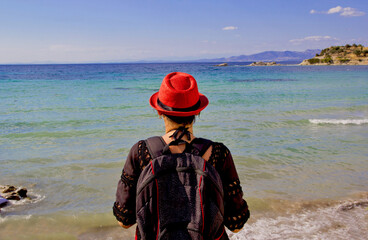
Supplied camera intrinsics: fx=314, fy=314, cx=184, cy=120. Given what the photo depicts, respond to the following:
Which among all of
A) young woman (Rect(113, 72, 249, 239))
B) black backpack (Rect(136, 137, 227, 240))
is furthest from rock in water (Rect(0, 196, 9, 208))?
black backpack (Rect(136, 137, 227, 240))

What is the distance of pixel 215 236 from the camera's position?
1.75m

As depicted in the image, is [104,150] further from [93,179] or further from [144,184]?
[144,184]

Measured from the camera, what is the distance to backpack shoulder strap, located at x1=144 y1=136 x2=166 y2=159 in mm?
1757

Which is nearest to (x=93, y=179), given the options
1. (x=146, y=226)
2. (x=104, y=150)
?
(x=104, y=150)

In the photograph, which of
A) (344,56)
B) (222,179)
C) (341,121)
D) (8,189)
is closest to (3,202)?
(8,189)

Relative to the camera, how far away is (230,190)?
1.93m

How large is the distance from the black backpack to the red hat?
0.27m

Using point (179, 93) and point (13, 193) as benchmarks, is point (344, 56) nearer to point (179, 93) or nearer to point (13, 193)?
point (13, 193)

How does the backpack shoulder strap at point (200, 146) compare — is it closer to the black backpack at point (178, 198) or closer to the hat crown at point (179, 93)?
the black backpack at point (178, 198)

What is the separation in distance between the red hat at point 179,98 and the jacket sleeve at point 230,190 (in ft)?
0.90

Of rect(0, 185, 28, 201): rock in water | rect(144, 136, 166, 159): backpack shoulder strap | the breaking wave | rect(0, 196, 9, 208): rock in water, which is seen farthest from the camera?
rect(0, 185, 28, 201): rock in water

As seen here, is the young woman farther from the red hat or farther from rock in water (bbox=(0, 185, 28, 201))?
rock in water (bbox=(0, 185, 28, 201))

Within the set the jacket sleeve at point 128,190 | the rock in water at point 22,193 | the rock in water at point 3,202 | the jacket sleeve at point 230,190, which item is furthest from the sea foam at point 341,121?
the jacket sleeve at point 128,190

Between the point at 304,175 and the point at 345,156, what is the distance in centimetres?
179
